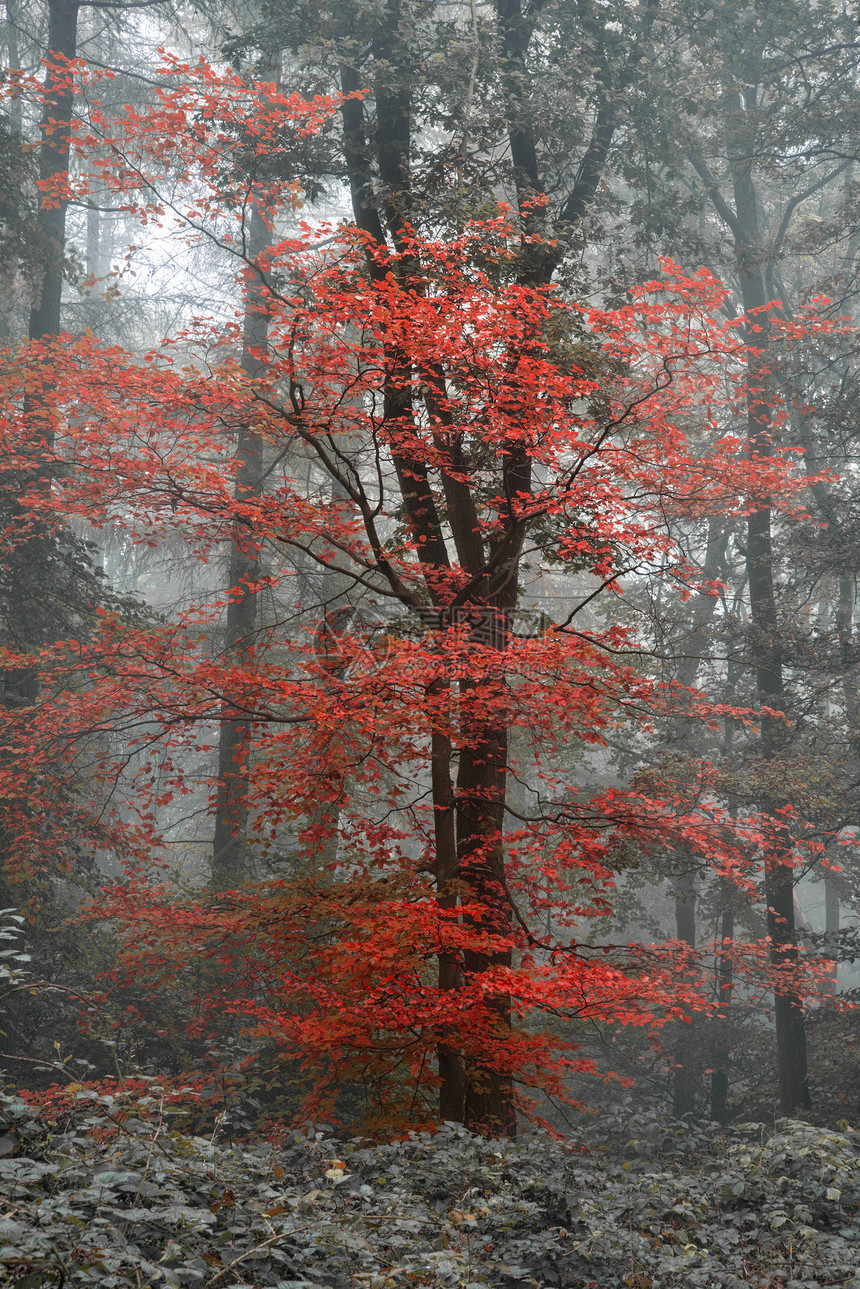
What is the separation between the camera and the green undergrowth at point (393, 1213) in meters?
2.30

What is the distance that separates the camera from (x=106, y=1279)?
2.02 m

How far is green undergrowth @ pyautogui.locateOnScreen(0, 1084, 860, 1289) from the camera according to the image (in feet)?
7.56

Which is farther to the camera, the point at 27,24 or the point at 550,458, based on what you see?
the point at 27,24

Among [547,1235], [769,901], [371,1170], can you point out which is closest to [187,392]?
[371,1170]

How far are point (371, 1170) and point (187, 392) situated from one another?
5691 mm

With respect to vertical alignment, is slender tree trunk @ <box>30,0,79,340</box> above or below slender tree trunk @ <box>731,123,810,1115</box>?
above

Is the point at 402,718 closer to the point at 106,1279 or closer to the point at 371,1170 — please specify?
the point at 371,1170
